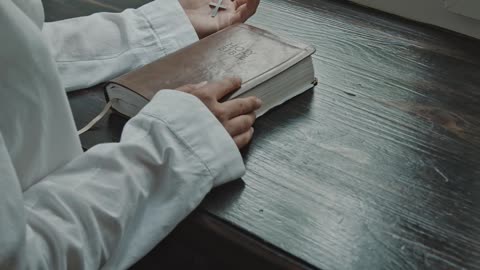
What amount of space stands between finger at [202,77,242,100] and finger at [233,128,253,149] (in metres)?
0.05

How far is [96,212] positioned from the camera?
1.95 ft

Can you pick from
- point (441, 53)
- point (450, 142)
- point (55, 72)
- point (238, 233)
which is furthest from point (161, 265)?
point (441, 53)

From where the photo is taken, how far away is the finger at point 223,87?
72 centimetres

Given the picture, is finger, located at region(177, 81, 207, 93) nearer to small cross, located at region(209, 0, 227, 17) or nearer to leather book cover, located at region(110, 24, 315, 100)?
leather book cover, located at region(110, 24, 315, 100)

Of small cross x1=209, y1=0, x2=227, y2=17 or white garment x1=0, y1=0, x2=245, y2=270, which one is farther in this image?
small cross x1=209, y1=0, x2=227, y2=17

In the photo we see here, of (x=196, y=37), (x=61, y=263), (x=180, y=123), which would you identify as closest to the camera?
(x=61, y=263)

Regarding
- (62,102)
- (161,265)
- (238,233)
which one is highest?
(62,102)

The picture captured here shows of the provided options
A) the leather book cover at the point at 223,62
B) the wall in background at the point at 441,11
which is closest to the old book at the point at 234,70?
the leather book cover at the point at 223,62

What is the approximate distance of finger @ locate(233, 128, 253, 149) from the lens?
0.71 meters

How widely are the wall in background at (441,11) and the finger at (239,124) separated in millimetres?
467

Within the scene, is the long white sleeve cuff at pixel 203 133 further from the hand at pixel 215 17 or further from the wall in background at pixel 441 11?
the wall in background at pixel 441 11

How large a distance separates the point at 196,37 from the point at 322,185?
13.3 inches

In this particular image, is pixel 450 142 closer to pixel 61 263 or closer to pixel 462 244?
pixel 462 244

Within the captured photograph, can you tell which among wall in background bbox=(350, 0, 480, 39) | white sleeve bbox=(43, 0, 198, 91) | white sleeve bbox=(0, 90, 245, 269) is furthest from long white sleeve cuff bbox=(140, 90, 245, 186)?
wall in background bbox=(350, 0, 480, 39)
